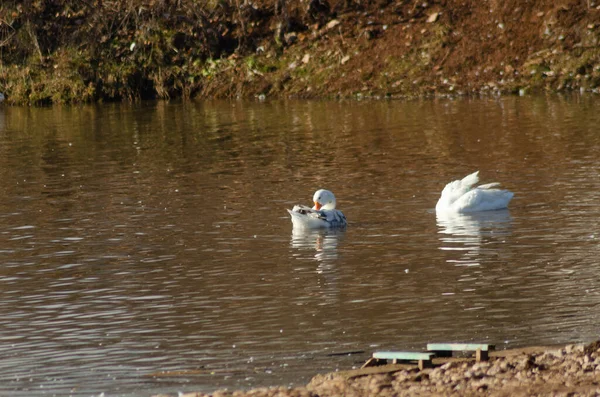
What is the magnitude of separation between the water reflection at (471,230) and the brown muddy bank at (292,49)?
63.4 feet

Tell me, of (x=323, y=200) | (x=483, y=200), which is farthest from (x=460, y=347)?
(x=483, y=200)

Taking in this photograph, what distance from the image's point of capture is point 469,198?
52.0 ft

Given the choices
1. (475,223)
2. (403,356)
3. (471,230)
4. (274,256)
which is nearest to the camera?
(403,356)

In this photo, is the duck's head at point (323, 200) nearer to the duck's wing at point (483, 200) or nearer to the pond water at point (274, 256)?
the pond water at point (274, 256)

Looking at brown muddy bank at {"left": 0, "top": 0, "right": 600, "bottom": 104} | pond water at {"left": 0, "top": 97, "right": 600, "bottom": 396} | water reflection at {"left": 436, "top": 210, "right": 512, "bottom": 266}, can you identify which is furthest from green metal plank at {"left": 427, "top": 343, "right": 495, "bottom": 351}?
brown muddy bank at {"left": 0, "top": 0, "right": 600, "bottom": 104}

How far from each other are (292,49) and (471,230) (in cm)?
2622

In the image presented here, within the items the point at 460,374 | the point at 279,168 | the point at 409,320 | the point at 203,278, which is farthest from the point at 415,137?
the point at 460,374

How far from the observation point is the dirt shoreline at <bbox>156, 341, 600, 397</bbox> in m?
7.31

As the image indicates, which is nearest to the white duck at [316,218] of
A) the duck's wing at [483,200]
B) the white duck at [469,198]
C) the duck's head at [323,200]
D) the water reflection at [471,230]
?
the duck's head at [323,200]

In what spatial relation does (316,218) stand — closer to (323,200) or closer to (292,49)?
(323,200)

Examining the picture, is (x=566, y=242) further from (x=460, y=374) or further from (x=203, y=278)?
(x=460, y=374)

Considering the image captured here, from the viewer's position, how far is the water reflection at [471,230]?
13.3m

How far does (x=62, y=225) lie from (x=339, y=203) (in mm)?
4024

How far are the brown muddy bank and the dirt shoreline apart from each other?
88.2ft
